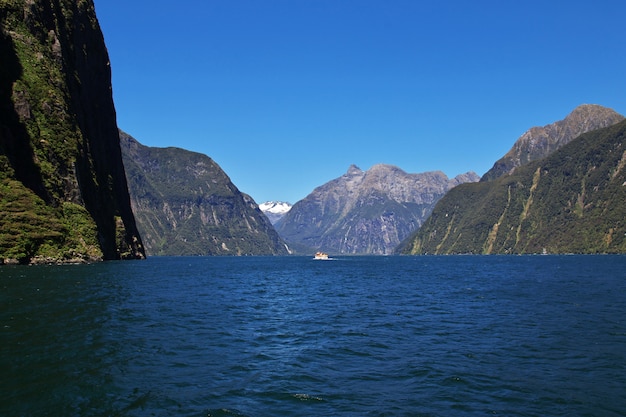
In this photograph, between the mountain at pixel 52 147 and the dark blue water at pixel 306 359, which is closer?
the dark blue water at pixel 306 359

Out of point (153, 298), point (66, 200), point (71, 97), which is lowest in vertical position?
point (153, 298)

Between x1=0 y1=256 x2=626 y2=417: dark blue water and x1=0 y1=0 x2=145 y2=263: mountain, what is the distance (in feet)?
219

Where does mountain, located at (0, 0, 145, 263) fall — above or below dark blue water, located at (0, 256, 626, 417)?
above

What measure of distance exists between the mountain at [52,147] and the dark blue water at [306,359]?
66.6 meters

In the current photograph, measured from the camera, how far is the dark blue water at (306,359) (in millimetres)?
18891

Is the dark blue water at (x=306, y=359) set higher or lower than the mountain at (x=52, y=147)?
lower

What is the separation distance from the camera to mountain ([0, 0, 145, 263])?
354ft

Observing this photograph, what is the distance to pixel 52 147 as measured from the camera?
129500mm

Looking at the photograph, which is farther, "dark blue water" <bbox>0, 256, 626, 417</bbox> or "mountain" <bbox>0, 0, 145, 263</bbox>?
"mountain" <bbox>0, 0, 145, 263</bbox>

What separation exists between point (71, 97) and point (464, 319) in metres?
147

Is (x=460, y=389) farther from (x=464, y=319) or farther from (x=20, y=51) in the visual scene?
(x=20, y=51)

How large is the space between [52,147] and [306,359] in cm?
12741

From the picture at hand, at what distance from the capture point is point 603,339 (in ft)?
105

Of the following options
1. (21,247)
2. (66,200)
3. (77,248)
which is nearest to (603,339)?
(21,247)
